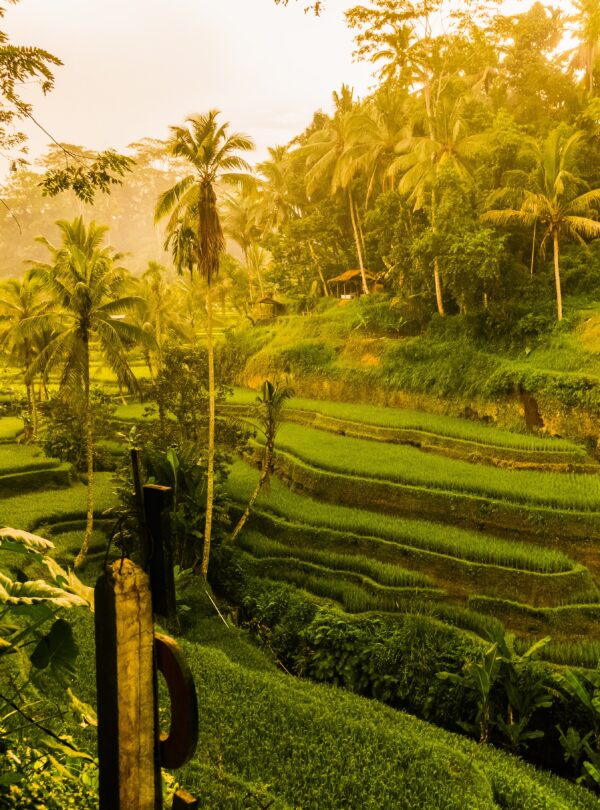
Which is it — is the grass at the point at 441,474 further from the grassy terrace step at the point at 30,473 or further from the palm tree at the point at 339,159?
the palm tree at the point at 339,159

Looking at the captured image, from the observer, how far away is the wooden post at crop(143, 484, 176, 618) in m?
1.46

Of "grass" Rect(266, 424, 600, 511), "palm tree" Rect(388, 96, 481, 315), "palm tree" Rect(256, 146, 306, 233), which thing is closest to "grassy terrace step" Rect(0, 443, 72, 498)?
"grass" Rect(266, 424, 600, 511)

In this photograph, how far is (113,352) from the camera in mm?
10266

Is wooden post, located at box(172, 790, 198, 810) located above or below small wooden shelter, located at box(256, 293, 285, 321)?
below

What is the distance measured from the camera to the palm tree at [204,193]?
9.09 m

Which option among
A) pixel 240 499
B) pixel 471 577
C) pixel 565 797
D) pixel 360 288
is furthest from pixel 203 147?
pixel 360 288

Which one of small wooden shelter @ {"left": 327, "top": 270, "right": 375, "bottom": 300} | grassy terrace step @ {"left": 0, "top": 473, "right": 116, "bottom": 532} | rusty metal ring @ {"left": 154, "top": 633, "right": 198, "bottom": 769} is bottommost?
grassy terrace step @ {"left": 0, "top": 473, "right": 116, "bottom": 532}

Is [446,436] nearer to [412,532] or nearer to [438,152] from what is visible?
[412,532]

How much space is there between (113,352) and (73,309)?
3.40 ft

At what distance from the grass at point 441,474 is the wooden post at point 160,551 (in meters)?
9.76

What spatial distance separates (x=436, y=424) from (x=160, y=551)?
1341 centimetres

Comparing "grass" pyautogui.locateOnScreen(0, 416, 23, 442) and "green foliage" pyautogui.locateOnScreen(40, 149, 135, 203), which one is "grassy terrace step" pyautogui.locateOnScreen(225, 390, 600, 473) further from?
"green foliage" pyautogui.locateOnScreen(40, 149, 135, 203)

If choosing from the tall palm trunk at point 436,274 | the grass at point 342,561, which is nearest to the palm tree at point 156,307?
the tall palm trunk at point 436,274

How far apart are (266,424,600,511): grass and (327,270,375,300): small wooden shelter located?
1102 cm
